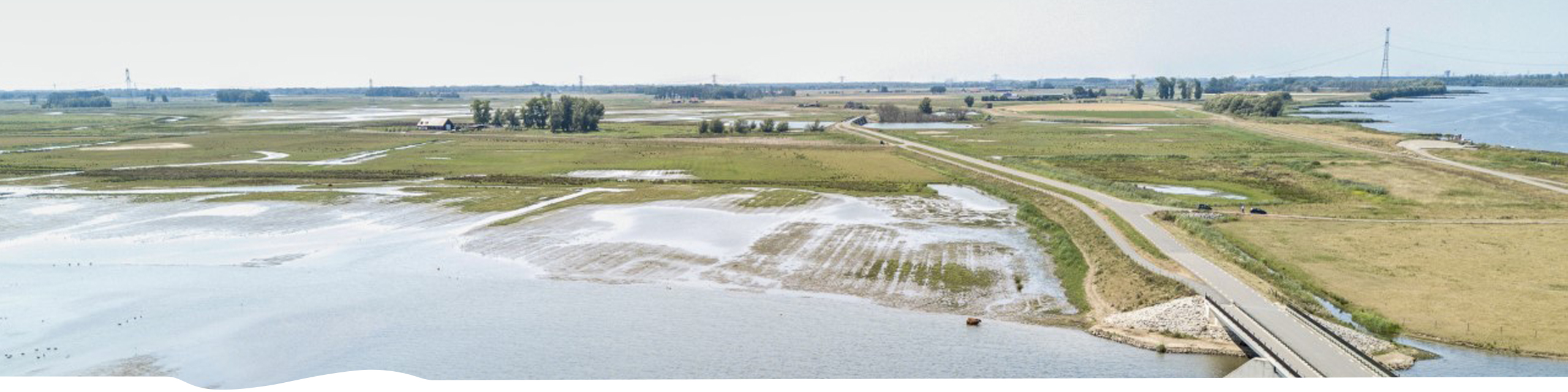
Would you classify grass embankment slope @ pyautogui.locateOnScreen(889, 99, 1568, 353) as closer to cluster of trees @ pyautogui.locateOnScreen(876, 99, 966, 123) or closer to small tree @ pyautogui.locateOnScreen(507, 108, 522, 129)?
cluster of trees @ pyautogui.locateOnScreen(876, 99, 966, 123)

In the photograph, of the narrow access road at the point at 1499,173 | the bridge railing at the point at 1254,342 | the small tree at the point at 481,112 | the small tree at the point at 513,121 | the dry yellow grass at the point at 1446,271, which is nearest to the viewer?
the bridge railing at the point at 1254,342

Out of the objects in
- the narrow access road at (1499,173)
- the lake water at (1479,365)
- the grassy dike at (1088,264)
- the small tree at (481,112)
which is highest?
the small tree at (481,112)

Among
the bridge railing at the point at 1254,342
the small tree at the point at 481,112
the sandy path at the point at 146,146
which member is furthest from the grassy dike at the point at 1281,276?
the small tree at the point at 481,112

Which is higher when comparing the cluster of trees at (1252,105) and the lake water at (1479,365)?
the cluster of trees at (1252,105)

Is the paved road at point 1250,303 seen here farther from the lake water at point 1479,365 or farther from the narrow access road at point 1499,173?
the narrow access road at point 1499,173

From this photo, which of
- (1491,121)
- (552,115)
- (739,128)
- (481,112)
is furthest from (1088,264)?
(1491,121)

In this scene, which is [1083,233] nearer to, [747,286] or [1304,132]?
[747,286]
